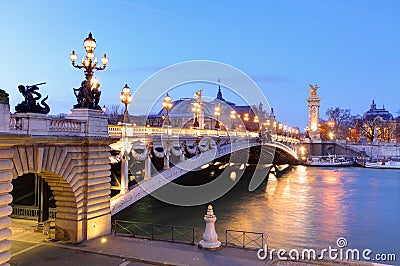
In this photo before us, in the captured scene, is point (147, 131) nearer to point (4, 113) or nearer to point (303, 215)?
point (4, 113)

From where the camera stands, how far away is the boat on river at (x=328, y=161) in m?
71.2

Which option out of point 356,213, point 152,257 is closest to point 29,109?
point 152,257

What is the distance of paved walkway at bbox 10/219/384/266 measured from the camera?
1253 cm

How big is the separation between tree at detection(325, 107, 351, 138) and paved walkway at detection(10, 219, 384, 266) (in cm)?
10132

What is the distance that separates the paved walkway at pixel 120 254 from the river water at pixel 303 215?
5.74m

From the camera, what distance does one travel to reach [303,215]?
26.7 meters

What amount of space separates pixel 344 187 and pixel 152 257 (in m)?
33.4

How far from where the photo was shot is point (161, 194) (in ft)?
104

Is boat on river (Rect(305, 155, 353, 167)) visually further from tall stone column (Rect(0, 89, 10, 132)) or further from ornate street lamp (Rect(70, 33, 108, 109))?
tall stone column (Rect(0, 89, 10, 132))

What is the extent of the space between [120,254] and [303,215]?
54.1 feet

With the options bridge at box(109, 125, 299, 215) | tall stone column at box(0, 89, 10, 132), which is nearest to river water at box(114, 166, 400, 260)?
bridge at box(109, 125, 299, 215)

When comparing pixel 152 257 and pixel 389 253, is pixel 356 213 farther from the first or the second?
pixel 152 257

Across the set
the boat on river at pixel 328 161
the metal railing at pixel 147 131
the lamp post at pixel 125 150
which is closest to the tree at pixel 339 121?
the boat on river at pixel 328 161

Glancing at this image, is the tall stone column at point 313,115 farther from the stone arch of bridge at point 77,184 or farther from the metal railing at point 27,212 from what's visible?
the stone arch of bridge at point 77,184
